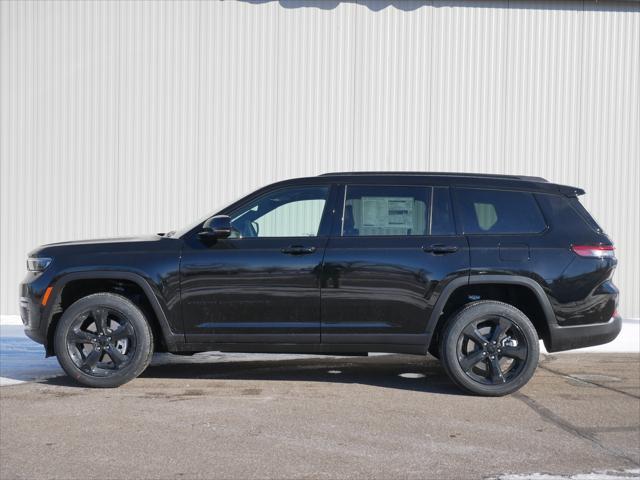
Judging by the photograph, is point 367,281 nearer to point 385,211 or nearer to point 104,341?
point 385,211

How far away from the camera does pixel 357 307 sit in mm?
6301

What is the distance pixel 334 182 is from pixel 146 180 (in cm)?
533

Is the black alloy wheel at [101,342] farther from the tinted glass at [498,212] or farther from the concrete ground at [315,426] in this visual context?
the tinted glass at [498,212]

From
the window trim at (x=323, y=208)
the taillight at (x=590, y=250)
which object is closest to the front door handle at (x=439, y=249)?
the window trim at (x=323, y=208)

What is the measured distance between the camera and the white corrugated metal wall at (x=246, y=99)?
36.5 feet

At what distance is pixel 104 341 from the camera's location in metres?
6.41

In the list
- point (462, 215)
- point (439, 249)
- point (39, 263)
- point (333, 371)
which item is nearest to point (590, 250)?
point (462, 215)

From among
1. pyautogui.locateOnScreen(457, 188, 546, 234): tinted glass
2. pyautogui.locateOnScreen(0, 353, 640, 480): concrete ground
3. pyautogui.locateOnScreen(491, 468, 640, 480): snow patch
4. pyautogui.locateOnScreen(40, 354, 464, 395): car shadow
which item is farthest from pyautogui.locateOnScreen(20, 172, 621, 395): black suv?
pyautogui.locateOnScreen(491, 468, 640, 480): snow patch

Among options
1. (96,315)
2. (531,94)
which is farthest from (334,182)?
(531,94)

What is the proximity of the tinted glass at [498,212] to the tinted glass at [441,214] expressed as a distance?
0.34 feet

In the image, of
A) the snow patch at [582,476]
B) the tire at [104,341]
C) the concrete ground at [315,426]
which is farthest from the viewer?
the tire at [104,341]

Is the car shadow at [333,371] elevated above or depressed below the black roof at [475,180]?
below

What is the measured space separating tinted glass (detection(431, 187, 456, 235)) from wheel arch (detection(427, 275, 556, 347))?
0.43 m

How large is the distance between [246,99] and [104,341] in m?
5.56
